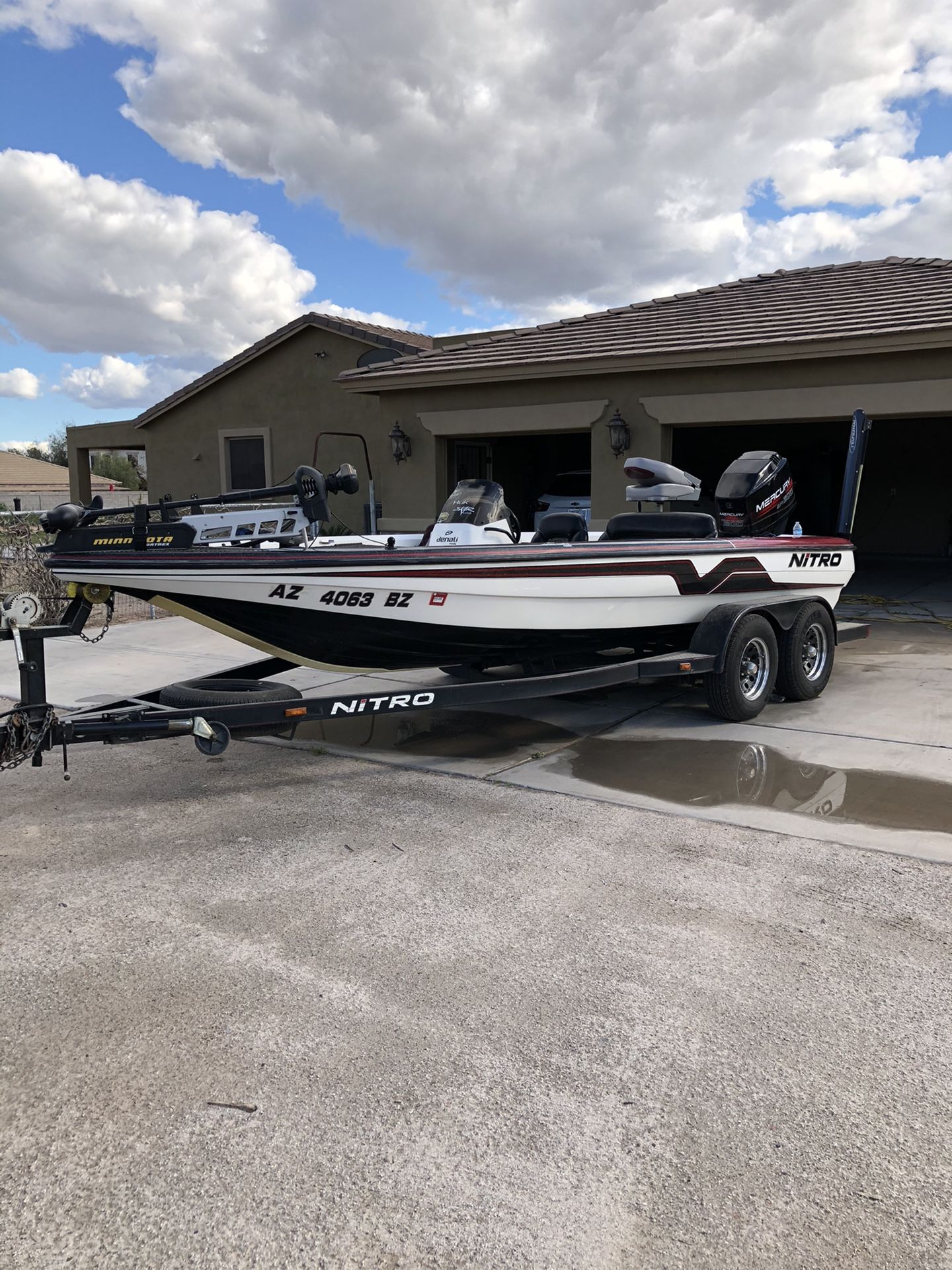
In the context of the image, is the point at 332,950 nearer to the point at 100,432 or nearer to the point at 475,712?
the point at 475,712

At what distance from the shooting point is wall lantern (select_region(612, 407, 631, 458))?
12.5 meters

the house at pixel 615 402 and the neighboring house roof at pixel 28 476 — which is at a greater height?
the house at pixel 615 402

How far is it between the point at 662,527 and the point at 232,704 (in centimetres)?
346

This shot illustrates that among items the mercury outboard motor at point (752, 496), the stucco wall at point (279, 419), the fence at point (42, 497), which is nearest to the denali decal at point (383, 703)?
the mercury outboard motor at point (752, 496)

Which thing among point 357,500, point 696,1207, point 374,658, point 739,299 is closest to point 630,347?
point 739,299

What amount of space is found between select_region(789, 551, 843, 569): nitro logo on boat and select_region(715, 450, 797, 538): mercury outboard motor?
0.33 m

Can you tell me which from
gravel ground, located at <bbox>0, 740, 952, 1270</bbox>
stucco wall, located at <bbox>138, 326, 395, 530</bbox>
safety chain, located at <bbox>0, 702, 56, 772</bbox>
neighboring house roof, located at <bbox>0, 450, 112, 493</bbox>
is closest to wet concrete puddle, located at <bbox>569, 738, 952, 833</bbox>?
gravel ground, located at <bbox>0, 740, 952, 1270</bbox>

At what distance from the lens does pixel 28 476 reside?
6238cm

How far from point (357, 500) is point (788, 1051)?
15.0 m

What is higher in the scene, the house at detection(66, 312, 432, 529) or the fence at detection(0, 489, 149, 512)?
the house at detection(66, 312, 432, 529)

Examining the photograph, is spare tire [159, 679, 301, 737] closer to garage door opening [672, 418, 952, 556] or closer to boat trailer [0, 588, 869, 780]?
boat trailer [0, 588, 869, 780]

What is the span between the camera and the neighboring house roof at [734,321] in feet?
37.3

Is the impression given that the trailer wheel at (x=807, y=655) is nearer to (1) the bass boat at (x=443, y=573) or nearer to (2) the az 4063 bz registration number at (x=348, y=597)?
(1) the bass boat at (x=443, y=573)

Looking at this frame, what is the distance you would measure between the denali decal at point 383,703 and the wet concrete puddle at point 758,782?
100 centimetres
